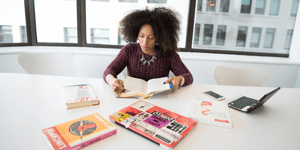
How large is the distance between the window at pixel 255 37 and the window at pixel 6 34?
3480 mm

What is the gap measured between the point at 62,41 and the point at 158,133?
2.59 metres

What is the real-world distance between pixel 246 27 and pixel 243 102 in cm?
201

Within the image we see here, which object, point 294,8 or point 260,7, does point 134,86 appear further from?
point 294,8

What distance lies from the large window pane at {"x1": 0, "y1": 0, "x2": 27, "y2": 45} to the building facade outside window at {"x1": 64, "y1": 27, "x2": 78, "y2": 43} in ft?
1.80

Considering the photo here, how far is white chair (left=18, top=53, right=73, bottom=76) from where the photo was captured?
166cm

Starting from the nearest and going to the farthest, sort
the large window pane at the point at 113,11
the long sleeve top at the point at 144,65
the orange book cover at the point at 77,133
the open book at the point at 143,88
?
the orange book cover at the point at 77,133, the open book at the point at 143,88, the long sleeve top at the point at 144,65, the large window pane at the point at 113,11

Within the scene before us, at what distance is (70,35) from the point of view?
2.74 m

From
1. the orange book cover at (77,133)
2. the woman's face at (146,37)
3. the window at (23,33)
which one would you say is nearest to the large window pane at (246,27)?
the woman's face at (146,37)

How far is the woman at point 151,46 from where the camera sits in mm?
1336

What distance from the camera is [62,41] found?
274 cm

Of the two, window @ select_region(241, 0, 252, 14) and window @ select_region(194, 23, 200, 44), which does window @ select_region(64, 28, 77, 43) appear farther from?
window @ select_region(241, 0, 252, 14)

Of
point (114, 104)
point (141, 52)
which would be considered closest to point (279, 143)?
point (114, 104)

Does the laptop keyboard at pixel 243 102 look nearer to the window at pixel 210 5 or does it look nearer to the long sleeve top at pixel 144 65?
the long sleeve top at pixel 144 65

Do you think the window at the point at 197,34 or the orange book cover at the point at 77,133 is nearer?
the orange book cover at the point at 77,133
